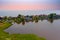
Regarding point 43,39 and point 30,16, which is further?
point 30,16

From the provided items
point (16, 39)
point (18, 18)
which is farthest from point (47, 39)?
point (18, 18)

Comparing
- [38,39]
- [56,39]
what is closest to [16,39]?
[38,39]

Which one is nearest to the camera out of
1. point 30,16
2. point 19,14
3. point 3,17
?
point 3,17

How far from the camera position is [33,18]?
69.1 metres

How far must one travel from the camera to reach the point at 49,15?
73.6 metres

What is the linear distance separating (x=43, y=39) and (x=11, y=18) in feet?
120

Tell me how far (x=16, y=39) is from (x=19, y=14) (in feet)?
131

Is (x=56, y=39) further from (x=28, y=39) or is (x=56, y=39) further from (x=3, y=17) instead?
(x=3, y=17)

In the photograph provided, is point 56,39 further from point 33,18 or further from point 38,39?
point 33,18

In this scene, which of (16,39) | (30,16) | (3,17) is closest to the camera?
(16,39)

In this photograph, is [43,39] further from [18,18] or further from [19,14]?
[19,14]

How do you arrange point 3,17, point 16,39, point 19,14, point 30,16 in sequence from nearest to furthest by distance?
point 16,39 → point 3,17 → point 19,14 → point 30,16

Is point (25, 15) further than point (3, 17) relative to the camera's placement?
A: Yes

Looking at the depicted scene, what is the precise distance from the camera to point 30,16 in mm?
71562
